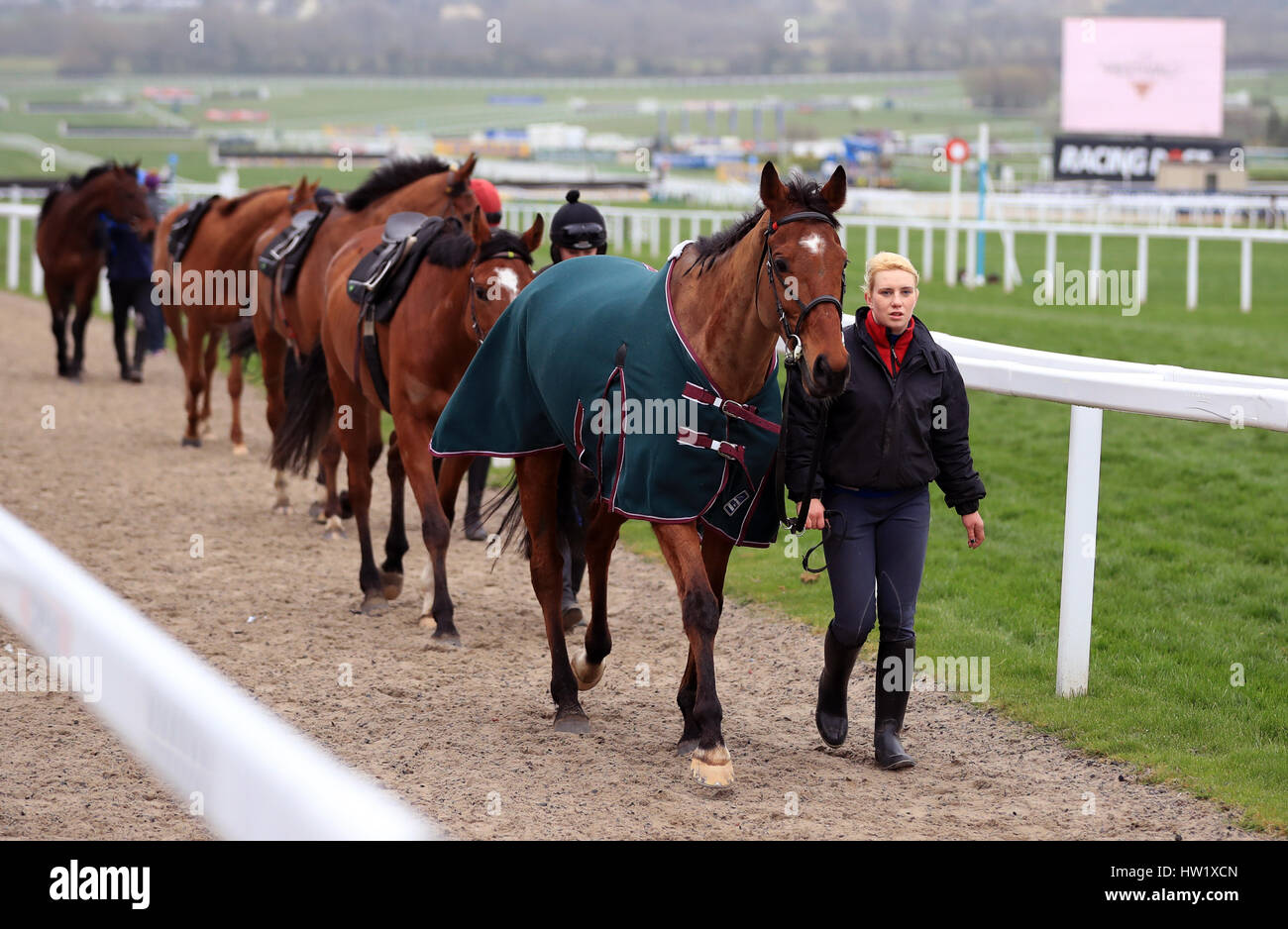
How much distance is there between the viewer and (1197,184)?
36.8 m

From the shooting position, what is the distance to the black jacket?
4.24 meters

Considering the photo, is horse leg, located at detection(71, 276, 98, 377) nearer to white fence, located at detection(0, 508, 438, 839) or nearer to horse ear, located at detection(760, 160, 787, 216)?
horse ear, located at detection(760, 160, 787, 216)

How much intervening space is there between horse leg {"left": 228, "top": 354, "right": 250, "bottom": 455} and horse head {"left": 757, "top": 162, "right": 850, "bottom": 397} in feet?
21.2

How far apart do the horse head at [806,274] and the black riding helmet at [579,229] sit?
81.0 inches

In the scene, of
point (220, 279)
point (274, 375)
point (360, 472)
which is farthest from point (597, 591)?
point (220, 279)

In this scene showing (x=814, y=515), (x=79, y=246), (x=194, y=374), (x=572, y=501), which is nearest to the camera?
(x=814, y=515)

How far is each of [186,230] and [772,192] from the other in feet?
24.6

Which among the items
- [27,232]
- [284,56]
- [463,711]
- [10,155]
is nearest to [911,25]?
[284,56]

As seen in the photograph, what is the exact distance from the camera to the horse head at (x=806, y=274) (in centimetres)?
382

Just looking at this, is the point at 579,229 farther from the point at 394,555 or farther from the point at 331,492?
the point at 331,492

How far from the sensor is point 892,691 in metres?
4.43

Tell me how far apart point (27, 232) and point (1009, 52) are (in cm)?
11868

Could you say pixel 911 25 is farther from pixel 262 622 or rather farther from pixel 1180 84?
pixel 262 622

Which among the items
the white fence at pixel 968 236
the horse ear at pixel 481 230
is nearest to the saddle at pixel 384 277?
the horse ear at pixel 481 230
